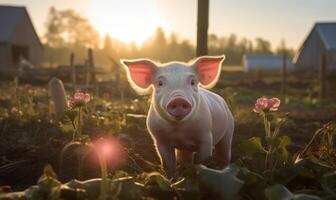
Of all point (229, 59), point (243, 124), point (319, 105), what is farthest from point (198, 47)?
point (229, 59)

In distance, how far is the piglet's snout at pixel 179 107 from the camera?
3.52 metres

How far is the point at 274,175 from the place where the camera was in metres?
3.15

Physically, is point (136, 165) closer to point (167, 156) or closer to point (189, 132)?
point (167, 156)

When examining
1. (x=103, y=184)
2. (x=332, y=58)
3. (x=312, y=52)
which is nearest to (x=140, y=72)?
(x=103, y=184)

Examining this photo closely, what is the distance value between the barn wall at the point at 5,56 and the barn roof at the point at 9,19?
0.40 meters

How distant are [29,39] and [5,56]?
14.8 feet

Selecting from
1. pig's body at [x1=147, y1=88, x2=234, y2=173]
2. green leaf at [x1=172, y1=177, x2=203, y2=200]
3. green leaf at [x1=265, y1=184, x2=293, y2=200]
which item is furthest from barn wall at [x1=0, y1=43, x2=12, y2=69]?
green leaf at [x1=265, y1=184, x2=293, y2=200]

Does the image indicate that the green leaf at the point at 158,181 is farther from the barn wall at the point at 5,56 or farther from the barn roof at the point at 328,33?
the barn roof at the point at 328,33

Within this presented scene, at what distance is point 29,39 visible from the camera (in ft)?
117

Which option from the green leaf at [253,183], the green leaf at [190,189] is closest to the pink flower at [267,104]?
the green leaf at [253,183]

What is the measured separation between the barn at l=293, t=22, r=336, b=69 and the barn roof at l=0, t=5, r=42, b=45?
2058 centimetres

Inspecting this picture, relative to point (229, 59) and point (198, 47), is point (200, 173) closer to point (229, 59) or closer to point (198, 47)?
point (198, 47)

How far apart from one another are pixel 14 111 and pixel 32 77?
17996 millimetres

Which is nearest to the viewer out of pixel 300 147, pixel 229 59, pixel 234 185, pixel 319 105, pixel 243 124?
pixel 234 185
